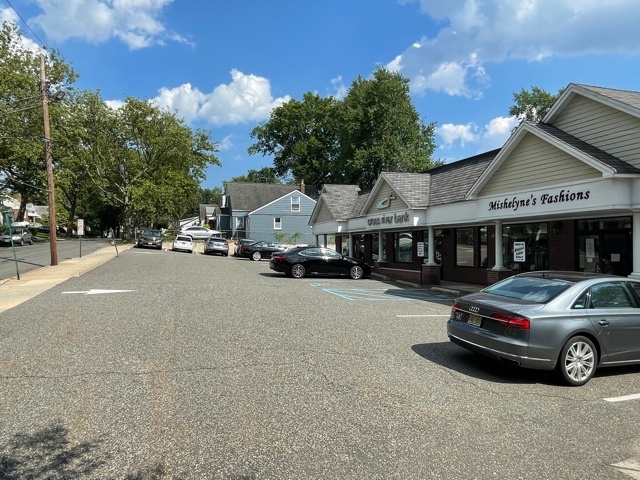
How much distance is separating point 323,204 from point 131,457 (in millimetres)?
27095

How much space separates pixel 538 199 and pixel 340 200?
55.9ft

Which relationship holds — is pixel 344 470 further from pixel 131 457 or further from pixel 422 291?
pixel 422 291

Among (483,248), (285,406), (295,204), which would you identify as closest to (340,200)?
(483,248)

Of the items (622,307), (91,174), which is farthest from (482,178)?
(91,174)

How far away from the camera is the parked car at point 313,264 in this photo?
811 inches

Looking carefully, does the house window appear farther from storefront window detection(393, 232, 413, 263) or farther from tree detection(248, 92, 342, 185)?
storefront window detection(393, 232, 413, 263)

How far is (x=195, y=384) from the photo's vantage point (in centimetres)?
550

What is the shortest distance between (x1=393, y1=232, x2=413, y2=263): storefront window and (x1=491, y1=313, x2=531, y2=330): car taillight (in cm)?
1608

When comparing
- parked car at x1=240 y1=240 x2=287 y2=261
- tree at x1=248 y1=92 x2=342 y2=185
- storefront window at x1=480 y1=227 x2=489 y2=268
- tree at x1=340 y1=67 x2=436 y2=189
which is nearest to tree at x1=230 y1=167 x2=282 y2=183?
tree at x1=248 y1=92 x2=342 y2=185

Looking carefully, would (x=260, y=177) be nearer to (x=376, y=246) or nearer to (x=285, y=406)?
(x=376, y=246)

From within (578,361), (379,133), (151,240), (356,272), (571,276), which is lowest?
(578,361)

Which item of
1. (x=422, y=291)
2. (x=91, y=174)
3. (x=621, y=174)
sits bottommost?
(x=422, y=291)

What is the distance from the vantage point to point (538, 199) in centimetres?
1303

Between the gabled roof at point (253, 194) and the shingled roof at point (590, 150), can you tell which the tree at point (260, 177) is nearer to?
the gabled roof at point (253, 194)
